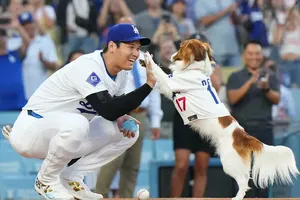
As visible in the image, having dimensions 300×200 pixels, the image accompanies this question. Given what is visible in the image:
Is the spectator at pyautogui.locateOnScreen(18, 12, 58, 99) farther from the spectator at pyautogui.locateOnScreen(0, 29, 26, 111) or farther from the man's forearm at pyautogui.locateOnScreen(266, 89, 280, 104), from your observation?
the man's forearm at pyautogui.locateOnScreen(266, 89, 280, 104)

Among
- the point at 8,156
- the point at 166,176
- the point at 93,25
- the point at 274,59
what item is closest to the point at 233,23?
the point at 274,59

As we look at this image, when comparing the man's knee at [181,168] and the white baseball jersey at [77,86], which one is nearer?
the white baseball jersey at [77,86]

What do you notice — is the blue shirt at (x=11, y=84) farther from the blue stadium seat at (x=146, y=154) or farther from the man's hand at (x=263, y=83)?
the man's hand at (x=263, y=83)

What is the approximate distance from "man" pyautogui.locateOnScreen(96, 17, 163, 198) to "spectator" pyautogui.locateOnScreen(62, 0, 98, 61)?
5.29 ft

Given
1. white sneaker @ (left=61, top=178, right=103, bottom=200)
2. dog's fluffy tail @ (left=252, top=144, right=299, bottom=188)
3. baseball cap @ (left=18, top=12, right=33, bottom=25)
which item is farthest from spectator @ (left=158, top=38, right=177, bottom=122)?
white sneaker @ (left=61, top=178, right=103, bottom=200)

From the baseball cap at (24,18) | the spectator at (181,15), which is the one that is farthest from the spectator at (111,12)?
the baseball cap at (24,18)

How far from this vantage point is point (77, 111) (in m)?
5.84

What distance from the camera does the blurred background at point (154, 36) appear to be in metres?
8.46

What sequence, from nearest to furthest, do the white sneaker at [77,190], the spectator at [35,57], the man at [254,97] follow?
the white sneaker at [77,190]
the man at [254,97]
the spectator at [35,57]

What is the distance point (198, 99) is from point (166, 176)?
2222mm

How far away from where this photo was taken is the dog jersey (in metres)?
5.89

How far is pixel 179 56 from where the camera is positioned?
240 inches

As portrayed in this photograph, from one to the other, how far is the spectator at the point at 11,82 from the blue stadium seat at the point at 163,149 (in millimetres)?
1661

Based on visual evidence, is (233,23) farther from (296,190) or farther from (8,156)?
(8,156)
